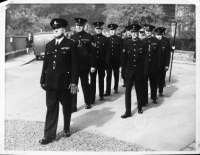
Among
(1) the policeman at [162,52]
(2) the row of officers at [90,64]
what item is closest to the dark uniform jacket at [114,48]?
(2) the row of officers at [90,64]

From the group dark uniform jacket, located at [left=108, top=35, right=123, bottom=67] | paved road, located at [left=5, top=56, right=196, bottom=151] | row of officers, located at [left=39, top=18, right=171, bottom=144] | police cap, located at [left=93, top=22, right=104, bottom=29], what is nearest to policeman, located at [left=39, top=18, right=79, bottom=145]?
row of officers, located at [left=39, top=18, right=171, bottom=144]

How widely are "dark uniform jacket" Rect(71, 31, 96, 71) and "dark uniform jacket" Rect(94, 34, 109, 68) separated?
2.31 ft

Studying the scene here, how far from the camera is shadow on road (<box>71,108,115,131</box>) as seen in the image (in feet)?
17.5

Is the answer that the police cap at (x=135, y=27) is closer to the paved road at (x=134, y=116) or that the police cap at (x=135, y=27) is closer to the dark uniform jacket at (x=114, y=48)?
the paved road at (x=134, y=116)

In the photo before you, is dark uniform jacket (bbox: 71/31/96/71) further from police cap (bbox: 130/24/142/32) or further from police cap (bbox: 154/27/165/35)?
police cap (bbox: 154/27/165/35)

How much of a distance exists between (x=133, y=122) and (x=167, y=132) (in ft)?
2.11

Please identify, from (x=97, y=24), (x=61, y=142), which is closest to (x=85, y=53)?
(x=97, y=24)

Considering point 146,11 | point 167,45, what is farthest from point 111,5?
point 167,45

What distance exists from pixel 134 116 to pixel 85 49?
156cm

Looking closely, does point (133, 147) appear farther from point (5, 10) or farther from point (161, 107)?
point (5, 10)

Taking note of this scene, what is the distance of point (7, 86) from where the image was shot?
17.6 feet

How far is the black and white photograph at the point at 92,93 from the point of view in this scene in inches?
187

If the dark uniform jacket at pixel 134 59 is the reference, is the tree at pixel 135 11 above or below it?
above

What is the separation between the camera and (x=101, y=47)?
273 inches
